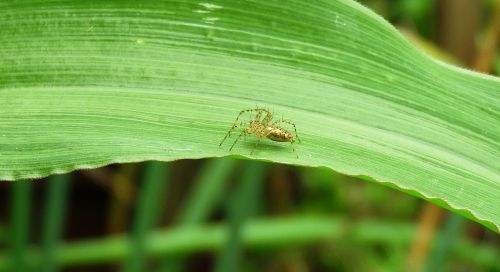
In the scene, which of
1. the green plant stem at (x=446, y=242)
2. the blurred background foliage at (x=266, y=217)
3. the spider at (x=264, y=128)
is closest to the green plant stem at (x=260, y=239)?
the blurred background foliage at (x=266, y=217)

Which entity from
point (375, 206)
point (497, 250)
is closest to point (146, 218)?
point (375, 206)

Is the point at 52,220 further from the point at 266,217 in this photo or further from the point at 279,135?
the point at 266,217

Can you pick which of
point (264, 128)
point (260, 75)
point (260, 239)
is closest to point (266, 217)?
point (260, 239)

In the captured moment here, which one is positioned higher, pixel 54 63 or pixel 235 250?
pixel 54 63

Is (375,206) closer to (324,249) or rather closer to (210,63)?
(324,249)

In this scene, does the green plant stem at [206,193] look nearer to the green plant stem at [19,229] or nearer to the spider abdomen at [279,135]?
the green plant stem at [19,229]

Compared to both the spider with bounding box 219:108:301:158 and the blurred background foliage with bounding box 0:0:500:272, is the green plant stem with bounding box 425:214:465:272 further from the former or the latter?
the spider with bounding box 219:108:301:158
